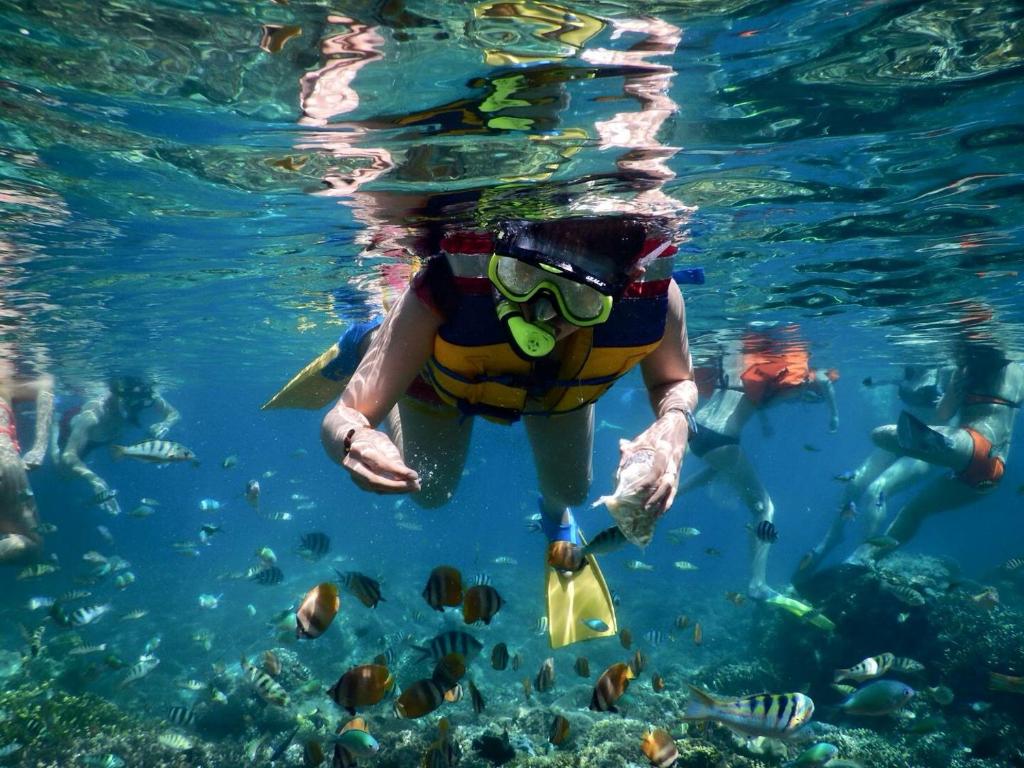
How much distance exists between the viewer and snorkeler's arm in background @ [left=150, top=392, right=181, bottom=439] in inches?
693

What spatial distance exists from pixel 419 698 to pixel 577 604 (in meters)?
2.16

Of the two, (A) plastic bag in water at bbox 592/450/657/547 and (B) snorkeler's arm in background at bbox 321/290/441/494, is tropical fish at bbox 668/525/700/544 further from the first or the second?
(A) plastic bag in water at bbox 592/450/657/547

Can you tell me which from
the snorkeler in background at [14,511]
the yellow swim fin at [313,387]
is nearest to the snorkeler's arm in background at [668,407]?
the yellow swim fin at [313,387]

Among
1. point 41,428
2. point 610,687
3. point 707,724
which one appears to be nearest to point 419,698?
point 610,687

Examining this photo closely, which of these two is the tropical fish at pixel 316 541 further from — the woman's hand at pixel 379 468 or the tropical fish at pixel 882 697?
the tropical fish at pixel 882 697

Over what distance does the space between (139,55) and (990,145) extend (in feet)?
32.0

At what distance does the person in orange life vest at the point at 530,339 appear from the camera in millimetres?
3592

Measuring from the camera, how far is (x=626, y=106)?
6340 millimetres

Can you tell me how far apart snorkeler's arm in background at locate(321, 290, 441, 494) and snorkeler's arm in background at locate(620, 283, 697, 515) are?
139 cm

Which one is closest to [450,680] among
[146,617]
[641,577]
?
[146,617]

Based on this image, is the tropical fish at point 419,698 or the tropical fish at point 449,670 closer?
the tropical fish at point 419,698

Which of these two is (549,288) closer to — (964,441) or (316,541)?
(316,541)

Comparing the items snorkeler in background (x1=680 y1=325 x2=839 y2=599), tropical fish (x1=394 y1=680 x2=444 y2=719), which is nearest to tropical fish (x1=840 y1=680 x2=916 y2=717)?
tropical fish (x1=394 y1=680 x2=444 y2=719)

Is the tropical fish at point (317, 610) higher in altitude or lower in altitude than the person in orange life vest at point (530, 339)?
lower
